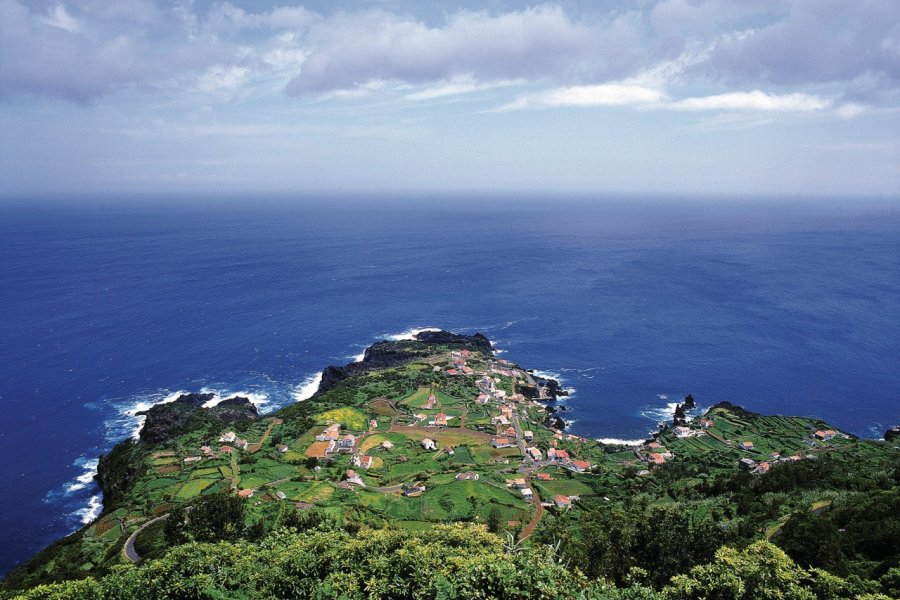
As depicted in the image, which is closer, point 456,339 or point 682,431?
point 682,431

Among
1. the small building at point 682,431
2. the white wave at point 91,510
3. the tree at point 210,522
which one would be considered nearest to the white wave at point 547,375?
the small building at point 682,431

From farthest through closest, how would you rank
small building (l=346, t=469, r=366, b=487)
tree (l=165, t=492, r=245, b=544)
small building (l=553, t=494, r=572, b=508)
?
small building (l=346, t=469, r=366, b=487), small building (l=553, t=494, r=572, b=508), tree (l=165, t=492, r=245, b=544)

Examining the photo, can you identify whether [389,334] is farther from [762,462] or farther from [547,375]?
[762,462]

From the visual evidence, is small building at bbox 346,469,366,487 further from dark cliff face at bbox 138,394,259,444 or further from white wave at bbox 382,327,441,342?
white wave at bbox 382,327,441,342

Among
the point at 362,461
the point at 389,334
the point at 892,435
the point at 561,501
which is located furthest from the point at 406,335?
the point at 892,435

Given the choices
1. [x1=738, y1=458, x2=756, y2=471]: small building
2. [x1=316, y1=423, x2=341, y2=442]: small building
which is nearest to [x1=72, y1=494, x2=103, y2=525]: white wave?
[x1=316, y1=423, x2=341, y2=442]: small building

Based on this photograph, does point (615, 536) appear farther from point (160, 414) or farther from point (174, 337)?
point (174, 337)
